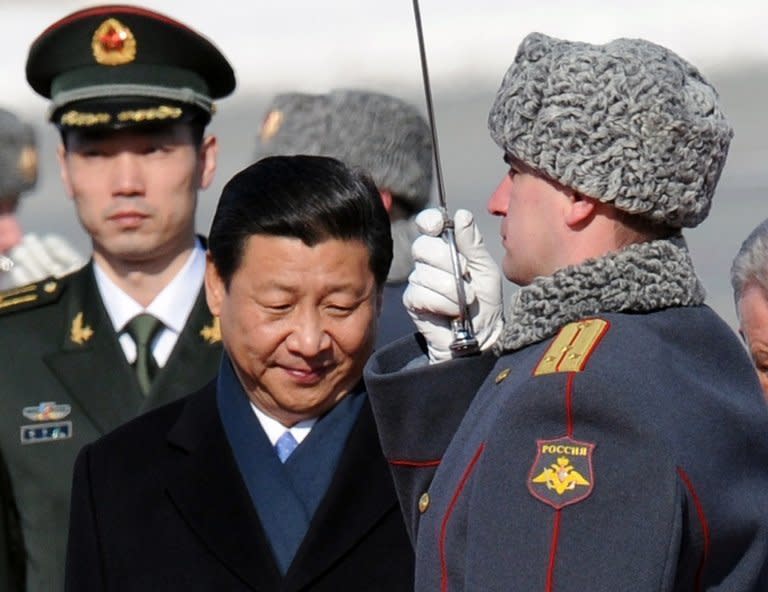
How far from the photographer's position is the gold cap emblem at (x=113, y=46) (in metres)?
4.49

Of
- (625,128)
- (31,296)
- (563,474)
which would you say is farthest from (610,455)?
(31,296)

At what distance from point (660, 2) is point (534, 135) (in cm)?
684

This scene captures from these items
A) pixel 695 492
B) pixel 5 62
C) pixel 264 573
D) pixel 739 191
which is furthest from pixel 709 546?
pixel 5 62

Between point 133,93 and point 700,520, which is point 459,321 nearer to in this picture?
point 700,520

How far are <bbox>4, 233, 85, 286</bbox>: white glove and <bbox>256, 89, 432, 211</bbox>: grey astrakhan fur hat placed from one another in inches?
50.0

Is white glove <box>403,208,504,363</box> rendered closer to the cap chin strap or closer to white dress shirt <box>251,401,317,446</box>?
white dress shirt <box>251,401,317,446</box>

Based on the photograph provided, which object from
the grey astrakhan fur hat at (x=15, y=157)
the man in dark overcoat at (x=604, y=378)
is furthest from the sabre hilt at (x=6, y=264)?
the man in dark overcoat at (x=604, y=378)

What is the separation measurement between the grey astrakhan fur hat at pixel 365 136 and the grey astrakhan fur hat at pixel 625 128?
1.64 metres

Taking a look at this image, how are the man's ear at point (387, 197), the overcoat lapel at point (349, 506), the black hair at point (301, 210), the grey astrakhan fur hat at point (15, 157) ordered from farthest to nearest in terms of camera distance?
the grey astrakhan fur hat at point (15, 157) < the man's ear at point (387, 197) < the black hair at point (301, 210) < the overcoat lapel at point (349, 506)

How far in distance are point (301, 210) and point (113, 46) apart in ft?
3.20

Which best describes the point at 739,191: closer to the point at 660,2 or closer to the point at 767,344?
the point at 660,2

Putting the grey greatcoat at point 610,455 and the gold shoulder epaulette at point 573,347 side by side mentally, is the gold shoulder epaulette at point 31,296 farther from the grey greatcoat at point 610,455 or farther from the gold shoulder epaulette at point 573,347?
the gold shoulder epaulette at point 573,347

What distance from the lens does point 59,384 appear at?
4.21m

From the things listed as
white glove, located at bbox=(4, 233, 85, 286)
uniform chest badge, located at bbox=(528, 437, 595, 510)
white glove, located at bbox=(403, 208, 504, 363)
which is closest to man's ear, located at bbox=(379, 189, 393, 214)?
white glove, located at bbox=(403, 208, 504, 363)
